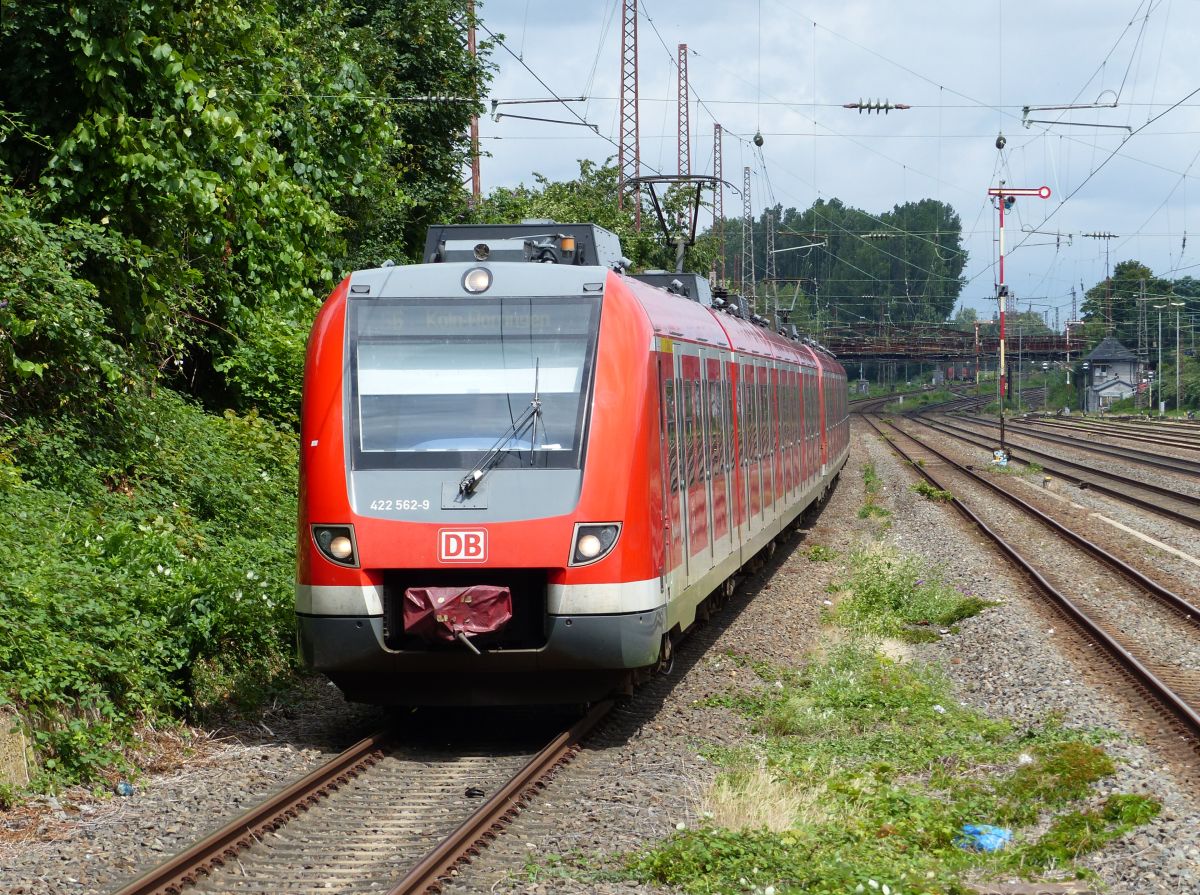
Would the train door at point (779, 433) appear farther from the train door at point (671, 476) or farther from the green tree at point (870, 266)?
the green tree at point (870, 266)

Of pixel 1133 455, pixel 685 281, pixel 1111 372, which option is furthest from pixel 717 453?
pixel 1111 372

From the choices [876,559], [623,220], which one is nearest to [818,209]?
[623,220]

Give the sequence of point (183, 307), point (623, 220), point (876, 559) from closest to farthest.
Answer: point (183, 307), point (876, 559), point (623, 220)

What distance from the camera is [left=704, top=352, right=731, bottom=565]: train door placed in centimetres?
1155

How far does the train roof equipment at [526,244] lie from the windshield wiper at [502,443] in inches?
57.6

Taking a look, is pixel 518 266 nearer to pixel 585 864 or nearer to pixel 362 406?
pixel 362 406

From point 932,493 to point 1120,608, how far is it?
1393 cm

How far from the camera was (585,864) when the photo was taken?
6.40 metres

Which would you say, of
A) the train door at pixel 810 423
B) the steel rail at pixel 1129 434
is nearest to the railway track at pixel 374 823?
the train door at pixel 810 423

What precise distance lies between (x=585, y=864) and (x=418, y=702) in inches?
106

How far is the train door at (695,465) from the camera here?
34.0 feet

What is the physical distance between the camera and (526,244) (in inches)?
417

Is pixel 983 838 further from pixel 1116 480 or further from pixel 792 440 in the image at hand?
pixel 1116 480

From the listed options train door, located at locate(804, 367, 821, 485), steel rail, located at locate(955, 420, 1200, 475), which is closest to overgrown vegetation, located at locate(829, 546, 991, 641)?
train door, located at locate(804, 367, 821, 485)
